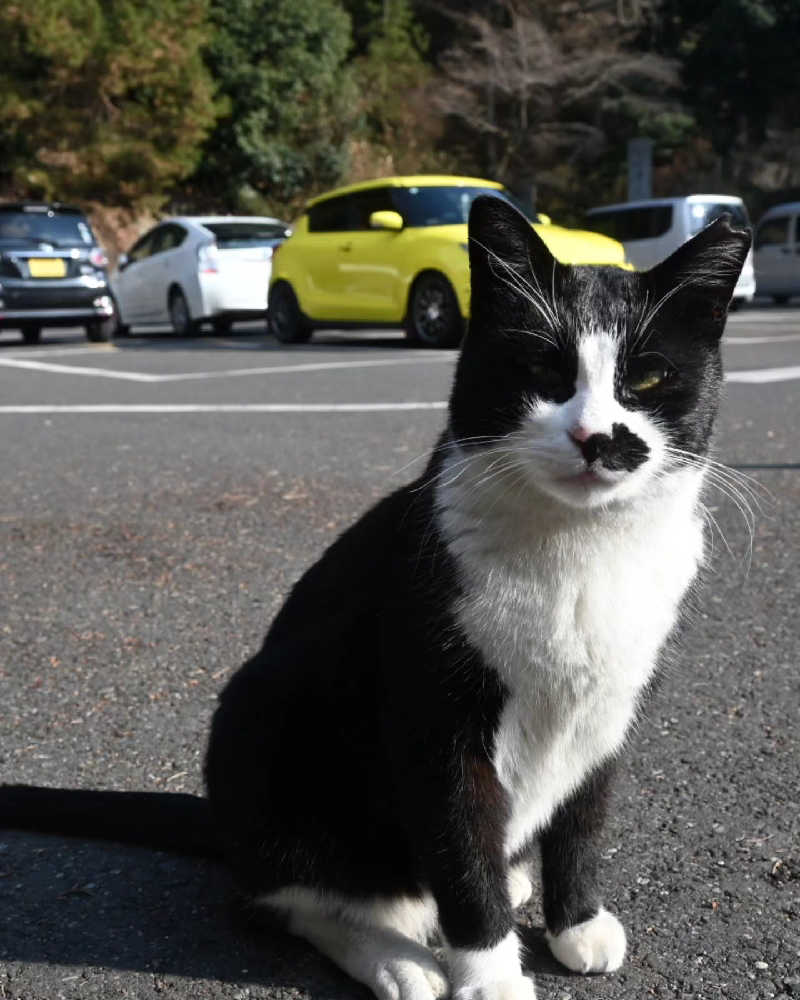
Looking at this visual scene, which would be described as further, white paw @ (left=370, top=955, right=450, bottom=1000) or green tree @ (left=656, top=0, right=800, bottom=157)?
green tree @ (left=656, top=0, right=800, bottom=157)

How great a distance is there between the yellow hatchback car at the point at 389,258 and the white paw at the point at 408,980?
944 cm

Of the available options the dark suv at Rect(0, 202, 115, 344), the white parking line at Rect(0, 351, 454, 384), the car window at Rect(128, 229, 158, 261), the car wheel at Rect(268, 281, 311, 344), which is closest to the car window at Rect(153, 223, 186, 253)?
the car window at Rect(128, 229, 158, 261)

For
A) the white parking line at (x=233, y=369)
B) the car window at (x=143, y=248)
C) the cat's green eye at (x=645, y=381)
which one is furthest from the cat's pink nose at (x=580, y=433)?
the car window at (x=143, y=248)

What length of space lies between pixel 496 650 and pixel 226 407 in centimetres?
627

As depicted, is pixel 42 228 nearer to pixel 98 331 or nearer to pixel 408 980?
pixel 98 331

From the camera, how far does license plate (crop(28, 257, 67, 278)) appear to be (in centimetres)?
1403

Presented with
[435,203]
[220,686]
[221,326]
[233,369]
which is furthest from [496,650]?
[221,326]

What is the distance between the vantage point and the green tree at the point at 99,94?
2552 cm

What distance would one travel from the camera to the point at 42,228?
14336 mm

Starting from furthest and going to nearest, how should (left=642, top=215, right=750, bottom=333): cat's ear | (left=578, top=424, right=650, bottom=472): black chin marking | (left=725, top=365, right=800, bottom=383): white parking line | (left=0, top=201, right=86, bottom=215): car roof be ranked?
(left=0, top=201, right=86, bottom=215): car roof < (left=725, top=365, right=800, bottom=383): white parking line < (left=642, top=215, right=750, bottom=333): cat's ear < (left=578, top=424, right=650, bottom=472): black chin marking

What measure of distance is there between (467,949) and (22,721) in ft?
Result: 4.72

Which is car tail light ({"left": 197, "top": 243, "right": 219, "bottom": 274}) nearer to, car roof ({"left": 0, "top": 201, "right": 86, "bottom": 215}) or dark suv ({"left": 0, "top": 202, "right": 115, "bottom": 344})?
dark suv ({"left": 0, "top": 202, "right": 115, "bottom": 344})

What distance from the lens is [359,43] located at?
36188 millimetres

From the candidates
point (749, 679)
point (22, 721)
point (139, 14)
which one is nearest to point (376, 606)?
point (22, 721)
